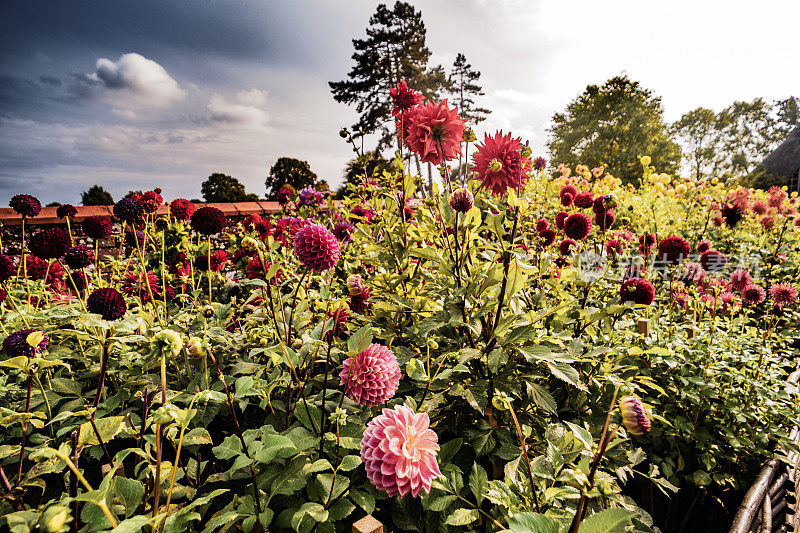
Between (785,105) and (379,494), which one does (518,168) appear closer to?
(379,494)

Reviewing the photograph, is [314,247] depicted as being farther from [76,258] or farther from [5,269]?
[5,269]

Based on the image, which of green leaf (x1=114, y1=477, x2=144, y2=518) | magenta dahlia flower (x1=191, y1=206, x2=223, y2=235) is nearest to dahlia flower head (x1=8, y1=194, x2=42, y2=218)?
magenta dahlia flower (x1=191, y1=206, x2=223, y2=235)

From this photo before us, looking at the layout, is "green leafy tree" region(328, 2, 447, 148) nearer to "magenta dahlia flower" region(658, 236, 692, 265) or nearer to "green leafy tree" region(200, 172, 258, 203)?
"green leafy tree" region(200, 172, 258, 203)

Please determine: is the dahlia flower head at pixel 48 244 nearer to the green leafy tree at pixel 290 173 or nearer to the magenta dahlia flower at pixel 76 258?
the magenta dahlia flower at pixel 76 258

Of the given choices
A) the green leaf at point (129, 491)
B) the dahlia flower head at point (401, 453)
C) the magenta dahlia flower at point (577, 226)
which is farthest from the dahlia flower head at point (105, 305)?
the magenta dahlia flower at point (577, 226)

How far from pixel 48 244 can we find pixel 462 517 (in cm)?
158

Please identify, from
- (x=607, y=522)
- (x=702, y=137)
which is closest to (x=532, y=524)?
(x=607, y=522)

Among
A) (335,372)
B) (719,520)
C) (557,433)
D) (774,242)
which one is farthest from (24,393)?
(774,242)

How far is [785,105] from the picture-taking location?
33.1 m

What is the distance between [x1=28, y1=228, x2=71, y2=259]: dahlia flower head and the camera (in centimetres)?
130

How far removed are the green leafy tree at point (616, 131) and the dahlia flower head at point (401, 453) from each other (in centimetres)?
2265

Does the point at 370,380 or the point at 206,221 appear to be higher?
the point at 206,221

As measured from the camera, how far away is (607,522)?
20.0 inches

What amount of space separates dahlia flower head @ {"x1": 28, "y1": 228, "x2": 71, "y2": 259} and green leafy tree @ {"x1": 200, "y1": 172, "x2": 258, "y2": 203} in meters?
18.4
